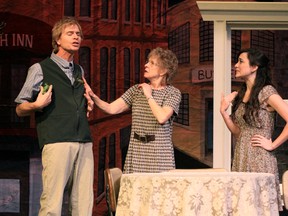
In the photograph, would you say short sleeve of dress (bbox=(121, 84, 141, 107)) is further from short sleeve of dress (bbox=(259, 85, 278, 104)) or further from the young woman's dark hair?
short sleeve of dress (bbox=(259, 85, 278, 104))

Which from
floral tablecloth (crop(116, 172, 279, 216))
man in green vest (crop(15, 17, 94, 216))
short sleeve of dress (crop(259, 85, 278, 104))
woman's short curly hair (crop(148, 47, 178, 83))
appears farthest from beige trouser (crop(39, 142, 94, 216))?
short sleeve of dress (crop(259, 85, 278, 104))

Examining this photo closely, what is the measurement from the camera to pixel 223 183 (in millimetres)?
4129

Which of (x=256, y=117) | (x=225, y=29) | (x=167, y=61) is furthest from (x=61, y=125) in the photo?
(x=225, y=29)

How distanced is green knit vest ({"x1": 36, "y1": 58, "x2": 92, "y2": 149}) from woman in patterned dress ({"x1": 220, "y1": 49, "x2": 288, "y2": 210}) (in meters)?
1.00

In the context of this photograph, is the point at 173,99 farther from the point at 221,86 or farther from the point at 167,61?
the point at 221,86

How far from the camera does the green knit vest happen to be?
14.2ft

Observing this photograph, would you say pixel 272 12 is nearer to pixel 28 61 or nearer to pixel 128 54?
pixel 128 54

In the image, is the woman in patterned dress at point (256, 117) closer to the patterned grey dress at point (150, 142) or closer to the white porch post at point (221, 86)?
the patterned grey dress at point (150, 142)

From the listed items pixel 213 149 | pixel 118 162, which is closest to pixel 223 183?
pixel 213 149

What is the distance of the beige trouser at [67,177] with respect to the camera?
4.28m

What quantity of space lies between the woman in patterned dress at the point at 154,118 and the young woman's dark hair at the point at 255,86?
0.40 meters

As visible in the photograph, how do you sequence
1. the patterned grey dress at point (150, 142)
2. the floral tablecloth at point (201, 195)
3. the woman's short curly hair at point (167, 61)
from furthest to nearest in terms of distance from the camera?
the woman's short curly hair at point (167, 61), the patterned grey dress at point (150, 142), the floral tablecloth at point (201, 195)

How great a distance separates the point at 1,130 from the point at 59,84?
2294 millimetres

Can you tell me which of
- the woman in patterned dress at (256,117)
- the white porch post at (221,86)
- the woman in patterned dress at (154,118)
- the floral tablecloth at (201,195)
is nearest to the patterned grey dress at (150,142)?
the woman in patterned dress at (154,118)
